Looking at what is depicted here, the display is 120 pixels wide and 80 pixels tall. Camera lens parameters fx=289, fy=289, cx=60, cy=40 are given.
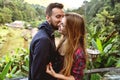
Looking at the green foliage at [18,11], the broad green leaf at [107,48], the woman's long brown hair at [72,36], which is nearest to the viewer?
the woman's long brown hair at [72,36]

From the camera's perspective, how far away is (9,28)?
12.9 metres

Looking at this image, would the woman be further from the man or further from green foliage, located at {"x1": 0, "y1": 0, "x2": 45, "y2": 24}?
green foliage, located at {"x1": 0, "y1": 0, "x2": 45, "y2": 24}

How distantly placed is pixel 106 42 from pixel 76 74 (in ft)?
→ 14.0

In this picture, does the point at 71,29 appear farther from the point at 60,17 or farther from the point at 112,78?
the point at 112,78

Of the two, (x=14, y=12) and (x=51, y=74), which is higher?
(x=51, y=74)

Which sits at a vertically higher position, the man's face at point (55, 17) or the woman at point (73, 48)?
the man's face at point (55, 17)

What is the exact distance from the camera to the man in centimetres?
173

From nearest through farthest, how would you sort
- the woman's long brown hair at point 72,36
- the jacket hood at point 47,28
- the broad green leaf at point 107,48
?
the woman's long brown hair at point 72,36
the jacket hood at point 47,28
the broad green leaf at point 107,48

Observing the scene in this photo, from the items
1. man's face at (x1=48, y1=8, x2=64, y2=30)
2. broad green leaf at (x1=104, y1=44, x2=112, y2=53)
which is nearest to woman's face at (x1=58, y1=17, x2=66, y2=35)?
Result: man's face at (x1=48, y1=8, x2=64, y2=30)

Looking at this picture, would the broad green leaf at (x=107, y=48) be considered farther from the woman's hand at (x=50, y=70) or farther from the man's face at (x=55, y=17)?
the woman's hand at (x=50, y=70)

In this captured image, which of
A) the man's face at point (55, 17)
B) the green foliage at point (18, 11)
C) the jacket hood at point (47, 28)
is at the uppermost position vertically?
the man's face at point (55, 17)

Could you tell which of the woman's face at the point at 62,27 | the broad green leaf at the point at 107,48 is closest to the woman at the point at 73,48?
the woman's face at the point at 62,27

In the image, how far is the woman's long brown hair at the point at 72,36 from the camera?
1.71 m

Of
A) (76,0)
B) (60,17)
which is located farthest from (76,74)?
(76,0)
